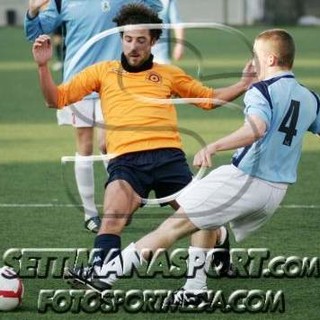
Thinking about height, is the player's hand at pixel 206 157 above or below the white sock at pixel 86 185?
above

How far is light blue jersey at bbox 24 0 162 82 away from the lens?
35.1 ft

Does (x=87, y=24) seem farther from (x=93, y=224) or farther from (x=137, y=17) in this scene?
(x=137, y=17)

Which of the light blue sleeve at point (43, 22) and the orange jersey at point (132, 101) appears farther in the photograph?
the light blue sleeve at point (43, 22)

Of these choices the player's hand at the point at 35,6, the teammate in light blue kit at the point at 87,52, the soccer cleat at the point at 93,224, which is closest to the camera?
the player's hand at the point at 35,6

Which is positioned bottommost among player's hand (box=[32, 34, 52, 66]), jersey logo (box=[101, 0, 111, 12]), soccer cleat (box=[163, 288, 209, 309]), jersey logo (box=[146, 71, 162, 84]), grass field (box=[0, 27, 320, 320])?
grass field (box=[0, 27, 320, 320])

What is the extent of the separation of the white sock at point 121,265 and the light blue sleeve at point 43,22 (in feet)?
8.98

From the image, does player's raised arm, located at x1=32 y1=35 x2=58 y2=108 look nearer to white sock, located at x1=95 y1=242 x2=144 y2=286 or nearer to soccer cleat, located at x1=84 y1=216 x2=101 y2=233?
white sock, located at x1=95 y1=242 x2=144 y2=286

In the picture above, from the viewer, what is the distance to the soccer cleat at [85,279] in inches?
310

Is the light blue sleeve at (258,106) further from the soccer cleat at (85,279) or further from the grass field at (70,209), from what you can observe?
the soccer cleat at (85,279)

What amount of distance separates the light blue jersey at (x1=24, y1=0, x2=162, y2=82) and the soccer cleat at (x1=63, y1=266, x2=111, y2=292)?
271 cm

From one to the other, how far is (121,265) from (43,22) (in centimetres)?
312

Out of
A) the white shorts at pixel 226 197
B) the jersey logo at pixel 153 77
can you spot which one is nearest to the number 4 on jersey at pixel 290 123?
the white shorts at pixel 226 197

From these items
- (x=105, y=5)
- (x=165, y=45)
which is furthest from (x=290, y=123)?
(x=165, y=45)

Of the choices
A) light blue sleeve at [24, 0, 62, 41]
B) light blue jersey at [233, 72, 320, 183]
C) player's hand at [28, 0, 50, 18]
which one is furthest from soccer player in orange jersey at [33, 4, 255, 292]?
light blue sleeve at [24, 0, 62, 41]
